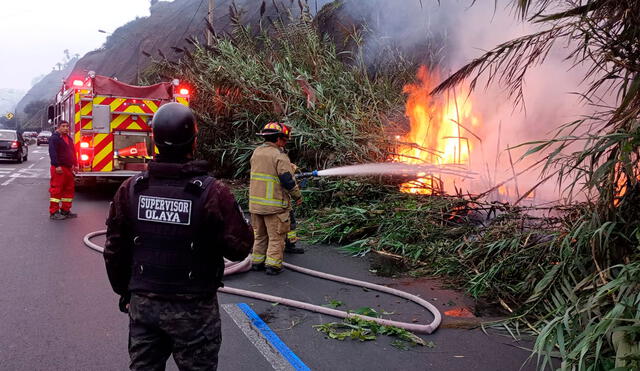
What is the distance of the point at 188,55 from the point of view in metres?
12.5

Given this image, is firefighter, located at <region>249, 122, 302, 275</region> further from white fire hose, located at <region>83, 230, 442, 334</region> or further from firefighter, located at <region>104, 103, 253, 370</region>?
firefighter, located at <region>104, 103, 253, 370</region>

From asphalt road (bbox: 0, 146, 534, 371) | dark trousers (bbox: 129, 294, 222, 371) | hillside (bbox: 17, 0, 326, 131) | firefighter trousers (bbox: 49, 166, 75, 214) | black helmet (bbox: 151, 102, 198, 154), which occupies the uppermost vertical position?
hillside (bbox: 17, 0, 326, 131)

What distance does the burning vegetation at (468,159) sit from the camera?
3293mm

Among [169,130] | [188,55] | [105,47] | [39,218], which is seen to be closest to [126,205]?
[169,130]

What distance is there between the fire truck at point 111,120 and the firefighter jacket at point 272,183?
567cm

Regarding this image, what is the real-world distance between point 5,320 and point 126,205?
2695mm

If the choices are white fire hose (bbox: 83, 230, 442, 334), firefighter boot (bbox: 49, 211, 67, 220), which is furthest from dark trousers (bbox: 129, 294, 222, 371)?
firefighter boot (bbox: 49, 211, 67, 220)

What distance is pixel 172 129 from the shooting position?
213cm

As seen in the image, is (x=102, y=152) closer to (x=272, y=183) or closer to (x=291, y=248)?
(x=291, y=248)

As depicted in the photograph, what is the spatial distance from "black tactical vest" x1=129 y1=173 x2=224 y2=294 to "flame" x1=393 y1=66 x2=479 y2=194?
6.34 metres

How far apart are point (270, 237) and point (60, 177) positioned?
198 inches

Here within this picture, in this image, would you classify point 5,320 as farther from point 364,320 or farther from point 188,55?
point 188,55

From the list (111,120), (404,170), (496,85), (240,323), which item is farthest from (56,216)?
(496,85)

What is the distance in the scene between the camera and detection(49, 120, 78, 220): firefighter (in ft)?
28.4
